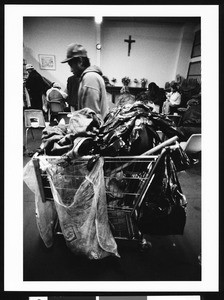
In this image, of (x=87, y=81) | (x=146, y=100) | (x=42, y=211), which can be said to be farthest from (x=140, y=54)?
(x=42, y=211)

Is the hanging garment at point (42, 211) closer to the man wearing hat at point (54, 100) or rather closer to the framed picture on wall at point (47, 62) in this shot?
the man wearing hat at point (54, 100)

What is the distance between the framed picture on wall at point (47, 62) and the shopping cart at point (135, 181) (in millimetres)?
5163

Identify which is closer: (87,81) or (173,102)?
(87,81)

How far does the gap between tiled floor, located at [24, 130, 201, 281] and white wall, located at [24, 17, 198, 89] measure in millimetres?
5054

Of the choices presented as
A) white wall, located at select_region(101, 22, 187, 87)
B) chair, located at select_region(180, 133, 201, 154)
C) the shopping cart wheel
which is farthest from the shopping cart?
white wall, located at select_region(101, 22, 187, 87)

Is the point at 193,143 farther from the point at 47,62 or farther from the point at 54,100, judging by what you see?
the point at 47,62

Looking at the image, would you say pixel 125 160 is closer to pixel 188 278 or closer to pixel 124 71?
pixel 188 278

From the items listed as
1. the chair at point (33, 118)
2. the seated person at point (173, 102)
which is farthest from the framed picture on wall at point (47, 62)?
the seated person at point (173, 102)

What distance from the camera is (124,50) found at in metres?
5.61

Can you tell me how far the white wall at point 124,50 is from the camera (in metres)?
4.97

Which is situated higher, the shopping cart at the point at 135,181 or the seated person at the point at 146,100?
the seated person at the point at 146,100

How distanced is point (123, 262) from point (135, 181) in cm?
63

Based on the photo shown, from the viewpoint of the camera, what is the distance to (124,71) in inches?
233
